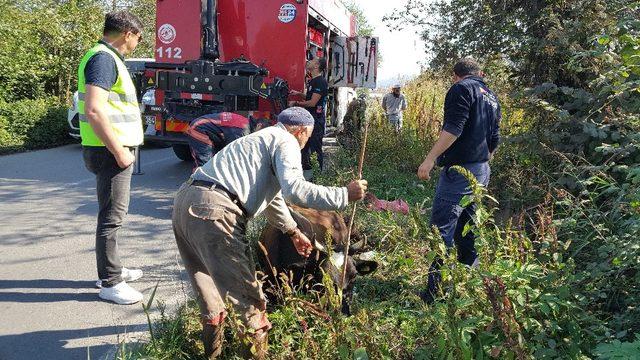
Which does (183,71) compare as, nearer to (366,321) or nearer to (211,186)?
(211,186)

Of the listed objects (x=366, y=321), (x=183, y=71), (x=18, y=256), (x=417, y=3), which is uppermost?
(x=417, y=3)

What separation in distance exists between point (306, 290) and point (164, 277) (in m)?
1.32

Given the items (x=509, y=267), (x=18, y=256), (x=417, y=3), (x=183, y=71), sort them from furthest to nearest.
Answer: (x=417, y=3) → (x=183, y=71) → (x=18, y=256) → (x=509, y=267)

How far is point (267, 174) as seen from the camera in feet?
9.78

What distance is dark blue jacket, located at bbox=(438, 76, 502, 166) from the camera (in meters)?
3.80

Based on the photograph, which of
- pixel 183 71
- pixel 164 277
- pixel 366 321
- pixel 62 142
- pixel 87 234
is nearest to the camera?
pixel 366 321

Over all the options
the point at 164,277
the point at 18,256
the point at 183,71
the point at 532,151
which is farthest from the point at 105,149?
the point at 183,71

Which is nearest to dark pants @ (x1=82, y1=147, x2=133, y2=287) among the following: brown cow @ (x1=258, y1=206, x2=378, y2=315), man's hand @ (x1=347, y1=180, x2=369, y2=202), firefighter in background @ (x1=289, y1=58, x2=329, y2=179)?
brown cow @ (x1=258, y1=206, x2=378, y2=315)

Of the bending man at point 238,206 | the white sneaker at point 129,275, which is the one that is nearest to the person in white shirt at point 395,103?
the white sneaker at point 129,275

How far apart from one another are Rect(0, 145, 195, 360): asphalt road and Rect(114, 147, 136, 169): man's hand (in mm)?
960

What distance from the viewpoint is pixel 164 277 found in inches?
173

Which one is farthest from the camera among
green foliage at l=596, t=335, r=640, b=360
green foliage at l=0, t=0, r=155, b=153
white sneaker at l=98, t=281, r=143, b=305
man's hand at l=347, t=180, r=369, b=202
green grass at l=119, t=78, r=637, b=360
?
green foliage at l=0, t=0, r=155, b=153

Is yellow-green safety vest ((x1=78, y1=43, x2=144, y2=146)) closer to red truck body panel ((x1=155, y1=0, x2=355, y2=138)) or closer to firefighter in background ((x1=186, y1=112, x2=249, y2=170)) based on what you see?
firefighter in background ((x1=186, y1=112, x2=249, y2=170))

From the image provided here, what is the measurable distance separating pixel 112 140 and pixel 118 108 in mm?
306
